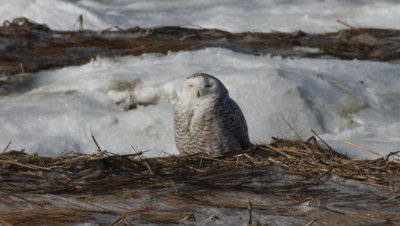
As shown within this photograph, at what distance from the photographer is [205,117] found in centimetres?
582

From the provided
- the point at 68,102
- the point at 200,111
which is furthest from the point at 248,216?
the point at 68,102

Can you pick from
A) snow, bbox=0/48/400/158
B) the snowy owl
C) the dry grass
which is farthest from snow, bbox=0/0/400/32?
the dry grass

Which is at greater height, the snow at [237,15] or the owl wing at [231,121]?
the snow at [237,15]

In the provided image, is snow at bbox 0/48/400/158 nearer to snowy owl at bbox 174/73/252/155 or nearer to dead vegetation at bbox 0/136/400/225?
snowy owl at bbox 174/73/252/155

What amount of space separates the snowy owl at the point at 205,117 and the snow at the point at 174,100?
4.08ft

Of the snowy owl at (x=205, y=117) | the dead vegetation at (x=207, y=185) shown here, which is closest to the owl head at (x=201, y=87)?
the snowy owl at (x=205, y=117)

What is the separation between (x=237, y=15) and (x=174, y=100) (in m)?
4.65

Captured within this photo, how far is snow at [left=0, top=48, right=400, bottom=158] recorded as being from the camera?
7430 millimetres

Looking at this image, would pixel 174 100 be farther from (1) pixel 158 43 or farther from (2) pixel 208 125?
(1) pixel 158 43

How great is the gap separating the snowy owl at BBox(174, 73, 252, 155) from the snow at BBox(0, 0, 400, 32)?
6.10 m

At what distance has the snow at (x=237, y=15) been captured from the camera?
12.1m

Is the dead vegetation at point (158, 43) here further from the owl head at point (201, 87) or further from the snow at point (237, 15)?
the owl head at point (201, 87)

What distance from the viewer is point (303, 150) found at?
473 centimetres

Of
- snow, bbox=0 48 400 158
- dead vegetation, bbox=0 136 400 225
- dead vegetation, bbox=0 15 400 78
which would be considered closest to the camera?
dead vegetation, bbox=0 136 400 225
